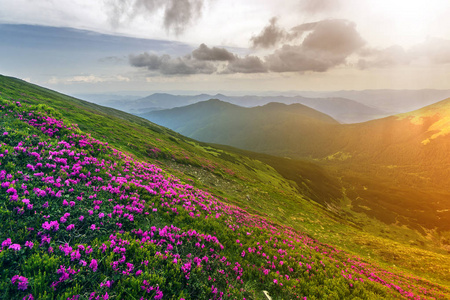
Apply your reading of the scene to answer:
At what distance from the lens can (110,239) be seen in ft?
22.0

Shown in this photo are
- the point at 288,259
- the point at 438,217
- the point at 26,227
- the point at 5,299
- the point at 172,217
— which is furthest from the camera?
the point at 438,217

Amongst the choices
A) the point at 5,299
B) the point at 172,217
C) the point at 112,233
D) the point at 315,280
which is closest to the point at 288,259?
the point at 315,280

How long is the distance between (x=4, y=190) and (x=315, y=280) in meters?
14.2

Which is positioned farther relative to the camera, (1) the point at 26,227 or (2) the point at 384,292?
(2) the point at 384,292

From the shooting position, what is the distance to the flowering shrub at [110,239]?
500cm

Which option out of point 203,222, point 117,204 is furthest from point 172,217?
point 117,204

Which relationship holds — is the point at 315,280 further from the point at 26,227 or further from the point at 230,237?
the point at 26,227

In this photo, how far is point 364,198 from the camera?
155m

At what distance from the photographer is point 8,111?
37.9ft

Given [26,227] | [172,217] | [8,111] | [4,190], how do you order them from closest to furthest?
[26,227] → [4,190] → [172,217] → [8,111]

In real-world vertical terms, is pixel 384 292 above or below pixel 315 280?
below

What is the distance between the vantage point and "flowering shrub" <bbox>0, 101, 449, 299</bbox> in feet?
16.4

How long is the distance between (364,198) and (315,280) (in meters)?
189

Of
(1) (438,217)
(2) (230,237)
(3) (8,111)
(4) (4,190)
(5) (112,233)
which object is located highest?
(3) (8,111)
